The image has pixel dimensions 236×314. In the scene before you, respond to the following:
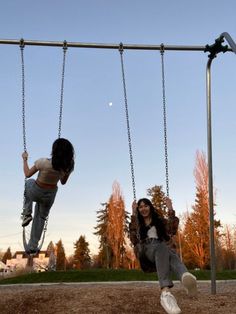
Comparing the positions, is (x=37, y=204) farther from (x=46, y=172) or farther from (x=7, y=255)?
(x=7, y=255)

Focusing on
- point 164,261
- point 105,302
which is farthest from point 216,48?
point 105,302

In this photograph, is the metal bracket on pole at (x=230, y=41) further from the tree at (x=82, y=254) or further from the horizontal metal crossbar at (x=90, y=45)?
the tree at (x=82, y=254)

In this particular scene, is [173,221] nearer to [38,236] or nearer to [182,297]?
[38,236]

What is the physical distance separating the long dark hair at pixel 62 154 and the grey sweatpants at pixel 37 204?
487 millimetres

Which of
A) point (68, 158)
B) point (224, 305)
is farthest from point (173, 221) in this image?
point (224, 305)

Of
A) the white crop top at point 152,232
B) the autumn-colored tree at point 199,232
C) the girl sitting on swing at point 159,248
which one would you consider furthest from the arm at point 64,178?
the autumn-colored tree at point 199,232

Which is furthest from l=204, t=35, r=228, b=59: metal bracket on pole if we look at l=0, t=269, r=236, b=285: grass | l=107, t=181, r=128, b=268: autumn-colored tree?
l=107, t=181, r=128, b=268: autumn-colored tree

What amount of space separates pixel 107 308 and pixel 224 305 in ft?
6.50

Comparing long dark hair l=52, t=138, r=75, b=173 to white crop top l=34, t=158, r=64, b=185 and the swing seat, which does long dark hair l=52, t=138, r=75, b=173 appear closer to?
white crop top l=34, t=158, r=64, b=185

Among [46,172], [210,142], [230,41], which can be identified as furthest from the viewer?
[210,142]

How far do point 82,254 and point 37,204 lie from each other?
183 feet

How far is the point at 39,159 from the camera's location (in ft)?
20.2

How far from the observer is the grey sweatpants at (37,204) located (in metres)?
6.21

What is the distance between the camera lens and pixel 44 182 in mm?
6172
